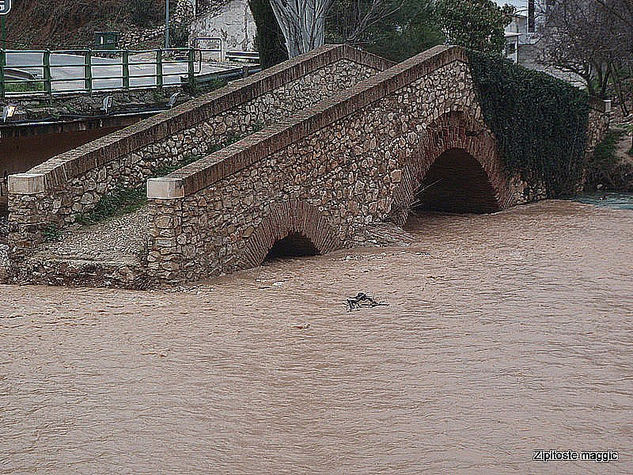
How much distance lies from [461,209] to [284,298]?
9.72m

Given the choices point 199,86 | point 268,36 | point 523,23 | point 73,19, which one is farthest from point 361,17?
point 73,19

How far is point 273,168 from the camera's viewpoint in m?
12.1

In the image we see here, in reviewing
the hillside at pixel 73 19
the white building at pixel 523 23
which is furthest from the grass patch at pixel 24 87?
the white building at pixel 523 23

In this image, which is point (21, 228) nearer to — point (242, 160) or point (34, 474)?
point (242, 160)

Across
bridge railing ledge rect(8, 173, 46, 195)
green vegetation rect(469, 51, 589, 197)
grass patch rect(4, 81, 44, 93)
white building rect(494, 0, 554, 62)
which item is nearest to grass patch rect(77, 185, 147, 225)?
bridge railing ledge rect(8, 173, 46, 195)

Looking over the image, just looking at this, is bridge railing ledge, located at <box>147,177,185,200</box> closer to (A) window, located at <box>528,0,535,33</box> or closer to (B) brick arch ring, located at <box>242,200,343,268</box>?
(B) brick arch ring, located at <box>242,200,343,268</box>

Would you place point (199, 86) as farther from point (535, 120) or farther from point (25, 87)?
point (535, 120)

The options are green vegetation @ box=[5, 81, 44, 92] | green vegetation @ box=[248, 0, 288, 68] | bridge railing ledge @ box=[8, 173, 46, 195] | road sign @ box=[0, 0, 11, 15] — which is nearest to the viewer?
bridge railing ledge @ box=[8, 173, 46, 195]

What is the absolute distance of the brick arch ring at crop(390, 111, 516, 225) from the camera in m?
15.1

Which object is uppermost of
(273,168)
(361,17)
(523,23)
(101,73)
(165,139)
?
(523,23)

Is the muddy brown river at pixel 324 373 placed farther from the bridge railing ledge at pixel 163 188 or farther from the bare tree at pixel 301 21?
the bare tree at pixel 301 21

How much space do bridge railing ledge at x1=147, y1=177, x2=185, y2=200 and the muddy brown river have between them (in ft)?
3.61

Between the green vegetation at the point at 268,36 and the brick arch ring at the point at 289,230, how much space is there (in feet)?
35.0

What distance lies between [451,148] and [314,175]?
4.63 m
